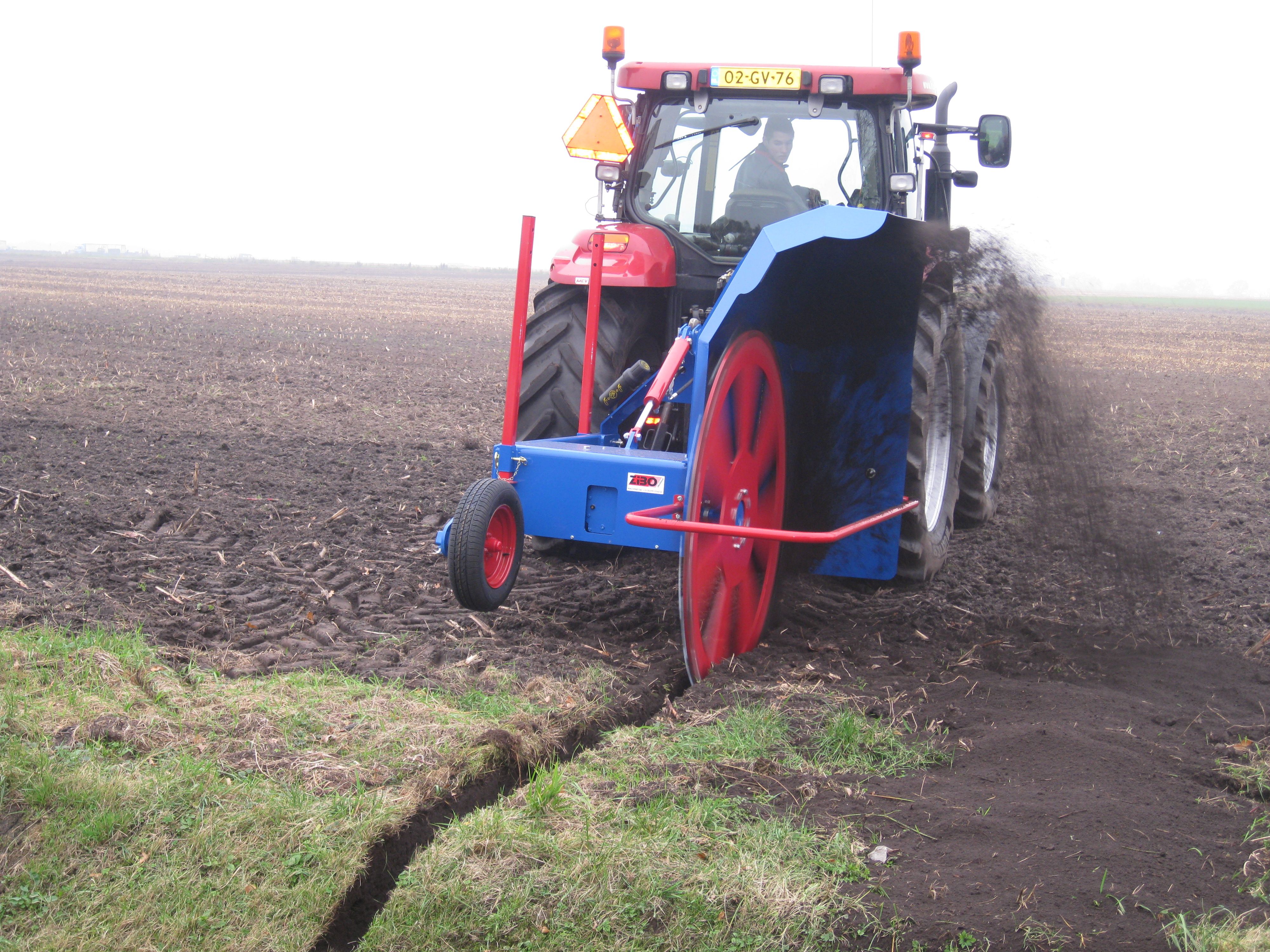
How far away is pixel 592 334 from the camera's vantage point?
4312 millimetres

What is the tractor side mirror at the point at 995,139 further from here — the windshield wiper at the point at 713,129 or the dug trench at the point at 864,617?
the windshield wiper at the point at 713,129

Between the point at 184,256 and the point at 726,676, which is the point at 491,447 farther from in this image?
the point at 184,256

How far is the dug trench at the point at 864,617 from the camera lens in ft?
8.51

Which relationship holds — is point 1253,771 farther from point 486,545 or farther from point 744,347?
point 486,545

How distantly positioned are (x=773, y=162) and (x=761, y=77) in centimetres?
36

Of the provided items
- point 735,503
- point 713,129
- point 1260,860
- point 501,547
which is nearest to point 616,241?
point 713,129

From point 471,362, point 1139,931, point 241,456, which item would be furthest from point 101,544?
point 471,362

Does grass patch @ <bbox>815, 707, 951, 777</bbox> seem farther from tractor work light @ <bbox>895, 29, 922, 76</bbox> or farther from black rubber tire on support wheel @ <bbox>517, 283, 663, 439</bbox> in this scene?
tractor work light @ <bbox>895, 29, 922, 76</bbox>

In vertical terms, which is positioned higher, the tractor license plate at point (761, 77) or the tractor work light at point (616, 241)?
the tractor license plate at point (761, 77)

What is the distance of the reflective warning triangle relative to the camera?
423 cm

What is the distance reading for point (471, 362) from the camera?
14727 millimetres

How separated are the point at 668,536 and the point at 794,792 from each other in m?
0.99

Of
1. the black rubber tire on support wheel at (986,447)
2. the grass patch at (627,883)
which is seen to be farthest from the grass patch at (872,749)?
the black rubber tire on support wheel at (986,447)

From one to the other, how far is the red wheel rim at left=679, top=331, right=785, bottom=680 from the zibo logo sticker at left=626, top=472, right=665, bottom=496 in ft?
0.46
